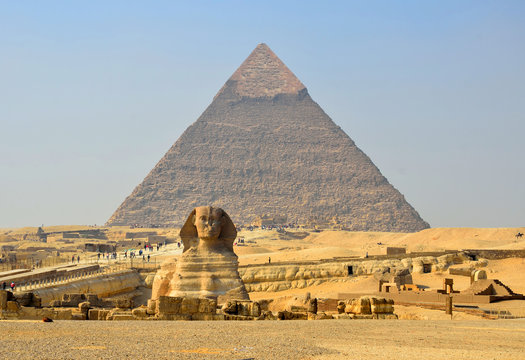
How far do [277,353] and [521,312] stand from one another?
28.7 feet

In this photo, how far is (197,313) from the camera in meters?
11.9

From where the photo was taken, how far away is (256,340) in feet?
29.6

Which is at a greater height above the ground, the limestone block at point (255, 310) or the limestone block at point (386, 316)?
the limestone block at point (255, 310)

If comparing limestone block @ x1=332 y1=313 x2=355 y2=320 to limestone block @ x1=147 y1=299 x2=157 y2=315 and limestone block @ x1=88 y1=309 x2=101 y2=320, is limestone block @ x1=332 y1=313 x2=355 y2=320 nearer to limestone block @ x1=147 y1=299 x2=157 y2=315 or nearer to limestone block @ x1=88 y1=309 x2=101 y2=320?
limestone block @ x1=147 y1=299 x2=157 y2=315

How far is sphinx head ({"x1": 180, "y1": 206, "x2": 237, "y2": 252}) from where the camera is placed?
779 inches

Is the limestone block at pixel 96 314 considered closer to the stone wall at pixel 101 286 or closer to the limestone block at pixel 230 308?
the limestone block at pixel 230 308

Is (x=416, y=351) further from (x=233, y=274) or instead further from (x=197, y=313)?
(x=233, y=274)

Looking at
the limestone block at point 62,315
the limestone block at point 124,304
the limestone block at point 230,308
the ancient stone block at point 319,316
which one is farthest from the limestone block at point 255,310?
the limestone block at point 62,315

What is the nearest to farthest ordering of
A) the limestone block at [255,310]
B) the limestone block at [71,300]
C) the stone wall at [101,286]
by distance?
the limestone block at [255,310], the limestone block at [71,300], the stone wall at [101,286]

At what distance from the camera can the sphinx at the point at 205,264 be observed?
62.5ft

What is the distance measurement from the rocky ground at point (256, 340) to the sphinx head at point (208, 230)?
28.3 ft

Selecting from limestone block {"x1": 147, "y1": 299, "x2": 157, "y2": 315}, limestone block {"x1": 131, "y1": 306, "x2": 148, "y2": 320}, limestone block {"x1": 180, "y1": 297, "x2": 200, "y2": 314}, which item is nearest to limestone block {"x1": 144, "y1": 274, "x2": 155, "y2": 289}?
limestone block {"x1": 147, "y1": 299, "x2": 157, "y2": 315}

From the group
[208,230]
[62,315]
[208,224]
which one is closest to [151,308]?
[62,315]

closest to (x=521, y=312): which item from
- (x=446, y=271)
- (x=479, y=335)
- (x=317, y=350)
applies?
(x=479, y=335)
